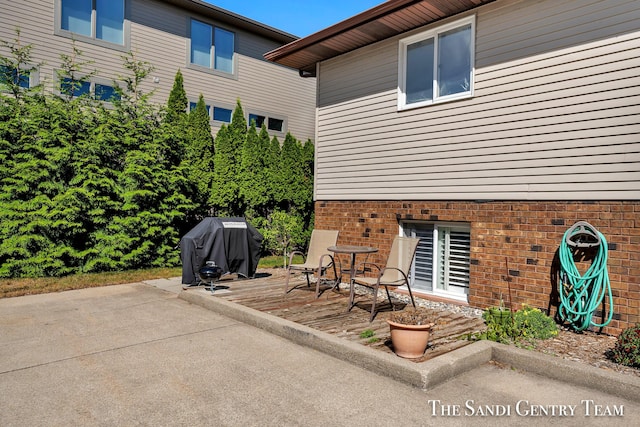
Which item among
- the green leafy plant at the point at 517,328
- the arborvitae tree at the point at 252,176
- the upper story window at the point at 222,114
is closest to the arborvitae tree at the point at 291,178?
the arborvitae tree at the point at 252,176

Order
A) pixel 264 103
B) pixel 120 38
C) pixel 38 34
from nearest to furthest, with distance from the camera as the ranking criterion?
pixel 38 34, pixel 120 38, pixel 264 103

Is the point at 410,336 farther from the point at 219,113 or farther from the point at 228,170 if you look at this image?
the point at 219,113

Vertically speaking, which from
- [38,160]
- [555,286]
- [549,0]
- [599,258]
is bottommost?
[555,286]

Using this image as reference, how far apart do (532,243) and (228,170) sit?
7798mm

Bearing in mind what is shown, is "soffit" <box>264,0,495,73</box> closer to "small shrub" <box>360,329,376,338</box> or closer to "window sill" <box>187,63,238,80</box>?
"small shrub" <box>360,329,376,338</box>

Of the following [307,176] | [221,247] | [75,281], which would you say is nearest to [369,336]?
[221,247]

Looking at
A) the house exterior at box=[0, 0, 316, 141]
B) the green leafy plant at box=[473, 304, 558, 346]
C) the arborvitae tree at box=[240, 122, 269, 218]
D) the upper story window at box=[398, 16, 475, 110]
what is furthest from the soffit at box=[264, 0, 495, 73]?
the house exterior at box=[0, 0, 316, 141]

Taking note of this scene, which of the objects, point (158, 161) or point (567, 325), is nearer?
point (567, 325)

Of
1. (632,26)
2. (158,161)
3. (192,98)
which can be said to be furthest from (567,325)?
(192,98)

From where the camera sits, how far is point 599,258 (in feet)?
15.5

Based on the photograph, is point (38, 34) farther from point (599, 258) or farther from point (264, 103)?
point (599, 258)

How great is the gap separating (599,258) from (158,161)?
28.4 ft

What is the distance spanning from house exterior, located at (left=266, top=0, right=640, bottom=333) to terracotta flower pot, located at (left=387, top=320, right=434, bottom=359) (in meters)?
2.33

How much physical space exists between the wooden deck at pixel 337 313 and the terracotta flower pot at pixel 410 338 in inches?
3.5
